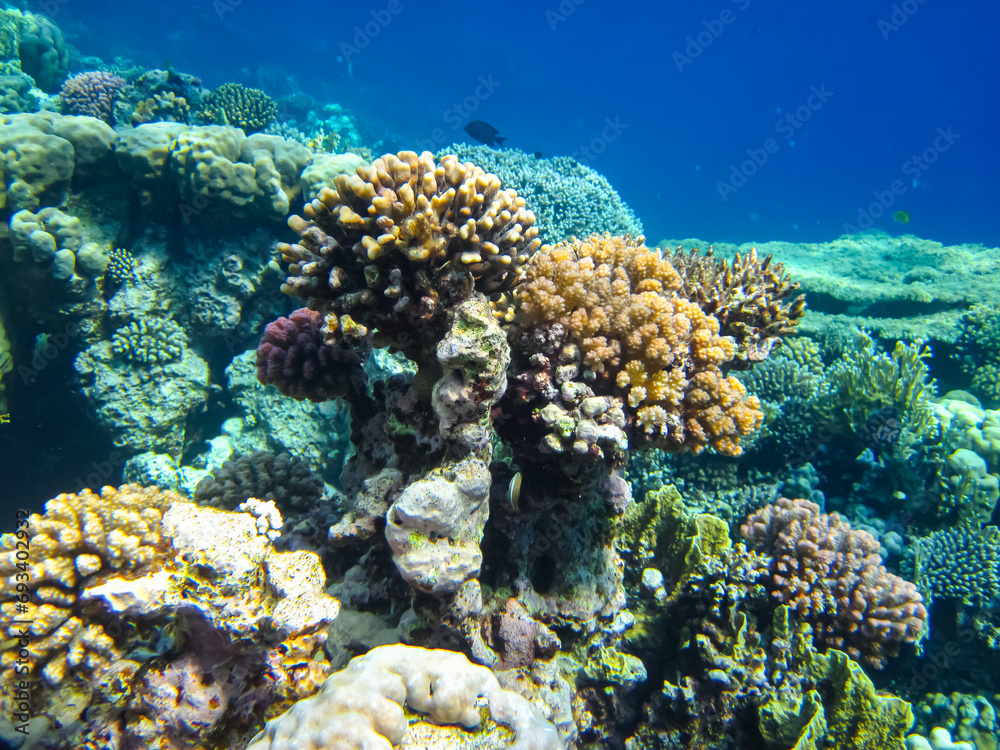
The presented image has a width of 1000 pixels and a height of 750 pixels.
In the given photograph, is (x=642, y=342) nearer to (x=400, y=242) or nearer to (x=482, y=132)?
(x=400, y=242)

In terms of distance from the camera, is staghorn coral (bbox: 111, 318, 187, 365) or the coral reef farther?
the coral reef

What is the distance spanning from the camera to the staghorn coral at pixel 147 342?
6383mm

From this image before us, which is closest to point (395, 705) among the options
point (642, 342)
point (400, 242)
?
point (400, 242)

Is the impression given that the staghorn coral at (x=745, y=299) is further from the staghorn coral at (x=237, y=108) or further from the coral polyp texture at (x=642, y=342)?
the staghorn coral at (x=237, y=108)

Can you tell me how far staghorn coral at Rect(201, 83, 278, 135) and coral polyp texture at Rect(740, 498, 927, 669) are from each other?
39.7 feet

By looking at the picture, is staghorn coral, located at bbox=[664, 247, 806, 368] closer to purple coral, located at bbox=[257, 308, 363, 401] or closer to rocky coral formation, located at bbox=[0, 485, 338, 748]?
purple coral, located at bbox=[257, 308, 363, 401]

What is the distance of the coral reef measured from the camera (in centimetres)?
891

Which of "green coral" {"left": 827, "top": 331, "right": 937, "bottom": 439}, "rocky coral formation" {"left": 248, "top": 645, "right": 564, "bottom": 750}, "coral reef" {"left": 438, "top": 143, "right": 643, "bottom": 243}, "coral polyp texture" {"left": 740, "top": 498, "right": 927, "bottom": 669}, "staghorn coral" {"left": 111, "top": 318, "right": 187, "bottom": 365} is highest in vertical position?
"coral reef" {"left": 438, "top": 143, "right": 643, "bottom": 243}

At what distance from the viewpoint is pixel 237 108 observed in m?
9.88

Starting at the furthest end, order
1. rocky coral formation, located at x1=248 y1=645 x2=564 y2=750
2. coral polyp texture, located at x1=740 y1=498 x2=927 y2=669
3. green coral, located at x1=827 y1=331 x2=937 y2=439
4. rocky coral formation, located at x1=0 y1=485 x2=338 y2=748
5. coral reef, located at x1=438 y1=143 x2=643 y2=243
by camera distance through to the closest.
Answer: coral reef, located at x1=438 y1=143 x2=643 y2=243
green coral, located at x1=827 y1=331 x2=937 y2=439
coral polyp texture, located at x1=740 y1=498 x2=927 y2=669
rocky coral formation, located at x1=0 y1=485 x2=338 y2=748
rocky coral formation, located at x1=248 y1=645 x2=564 y2=750

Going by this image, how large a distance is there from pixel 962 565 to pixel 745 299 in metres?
4.09

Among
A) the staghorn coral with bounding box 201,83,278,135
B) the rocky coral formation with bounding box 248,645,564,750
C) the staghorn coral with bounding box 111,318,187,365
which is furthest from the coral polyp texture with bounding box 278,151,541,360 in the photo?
the staghorn coral with bounding box 201,83,278,135

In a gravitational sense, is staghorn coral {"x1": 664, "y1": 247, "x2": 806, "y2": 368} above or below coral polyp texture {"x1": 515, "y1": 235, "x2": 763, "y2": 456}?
above

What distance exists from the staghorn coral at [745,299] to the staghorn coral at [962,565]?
126 inches
